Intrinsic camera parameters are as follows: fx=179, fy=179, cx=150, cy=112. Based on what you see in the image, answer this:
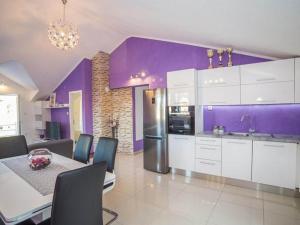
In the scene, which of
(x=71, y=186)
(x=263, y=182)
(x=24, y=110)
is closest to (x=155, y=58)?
(x=263, y=182)

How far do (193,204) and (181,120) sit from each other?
159 cm

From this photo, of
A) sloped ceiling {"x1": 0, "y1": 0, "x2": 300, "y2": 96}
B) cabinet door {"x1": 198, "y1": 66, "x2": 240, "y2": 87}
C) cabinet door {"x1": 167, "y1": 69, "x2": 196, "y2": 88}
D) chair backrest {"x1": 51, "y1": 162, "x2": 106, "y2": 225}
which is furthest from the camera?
cabinet door {"x1": 167, "y1": 69, "x2": 196, "y2": 88}

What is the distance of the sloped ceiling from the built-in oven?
139 centimetres

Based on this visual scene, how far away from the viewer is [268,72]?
9.49 feet

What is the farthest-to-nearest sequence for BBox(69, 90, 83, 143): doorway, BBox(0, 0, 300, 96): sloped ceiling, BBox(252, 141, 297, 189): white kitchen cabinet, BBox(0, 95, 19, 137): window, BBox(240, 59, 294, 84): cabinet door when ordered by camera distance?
BBox(0, 95, 19, 137): window, BBox(69, 90, 83, 143): doorway, BBox(240, 59, 294, 84): cabinet door, BBox(252, 141, 297, 189): white kitchen cabinet, BBox(0, 0, 300, 96): sloped ceiling

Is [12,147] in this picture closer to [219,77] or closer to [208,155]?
[208,155]

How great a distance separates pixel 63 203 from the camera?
46.7 inches

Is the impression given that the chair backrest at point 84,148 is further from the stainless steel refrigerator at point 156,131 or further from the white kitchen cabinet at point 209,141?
the white kitchen cabinet at point 209,141

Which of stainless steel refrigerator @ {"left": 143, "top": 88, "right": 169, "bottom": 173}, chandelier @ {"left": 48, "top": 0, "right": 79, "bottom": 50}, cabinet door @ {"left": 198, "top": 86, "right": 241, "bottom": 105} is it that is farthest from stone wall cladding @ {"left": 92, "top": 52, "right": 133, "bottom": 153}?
chandelier @ {"left": 48, "top": 0, "right": 79, "bottom": 50}

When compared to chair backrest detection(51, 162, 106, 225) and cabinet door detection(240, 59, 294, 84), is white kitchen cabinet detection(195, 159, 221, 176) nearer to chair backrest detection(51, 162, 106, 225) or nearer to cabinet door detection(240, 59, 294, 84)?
cabinet door detection(240, 59, 294, 84)

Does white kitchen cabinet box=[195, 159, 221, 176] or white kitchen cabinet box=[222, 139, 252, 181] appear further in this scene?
white kitchen cabinet box=[195, 159, 221, 176]

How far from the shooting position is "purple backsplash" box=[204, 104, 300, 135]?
9.94 ft

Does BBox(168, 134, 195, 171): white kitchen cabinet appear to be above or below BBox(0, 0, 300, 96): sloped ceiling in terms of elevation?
below

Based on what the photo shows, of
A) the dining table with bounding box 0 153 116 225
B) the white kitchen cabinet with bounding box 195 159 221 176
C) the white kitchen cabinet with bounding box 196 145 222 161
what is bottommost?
the white kitchen cabinet with bounding box 195 159 221 176
